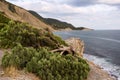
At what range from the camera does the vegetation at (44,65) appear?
19938mm

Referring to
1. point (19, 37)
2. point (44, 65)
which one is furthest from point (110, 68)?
point (44, 65)

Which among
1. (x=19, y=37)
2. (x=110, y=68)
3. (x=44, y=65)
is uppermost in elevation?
(x=19, y=37)

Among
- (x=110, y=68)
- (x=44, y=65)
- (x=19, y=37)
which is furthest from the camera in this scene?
(x=110, y=68)

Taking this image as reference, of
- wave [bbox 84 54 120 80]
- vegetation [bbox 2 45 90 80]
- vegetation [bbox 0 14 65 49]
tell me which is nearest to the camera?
vegetation [bbox 2 45 90 80]

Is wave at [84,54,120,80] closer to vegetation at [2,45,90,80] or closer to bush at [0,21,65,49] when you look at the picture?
bush at [0,21,65,49]

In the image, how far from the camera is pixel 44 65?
20125mm

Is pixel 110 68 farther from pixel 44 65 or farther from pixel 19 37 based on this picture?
pixel 44 65

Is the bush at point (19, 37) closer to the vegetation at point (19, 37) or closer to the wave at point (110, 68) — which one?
the vegetation at point (19, 37)

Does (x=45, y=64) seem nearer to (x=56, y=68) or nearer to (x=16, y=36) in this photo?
(x=56, y=68)

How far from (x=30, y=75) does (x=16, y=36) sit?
1160 centimetres

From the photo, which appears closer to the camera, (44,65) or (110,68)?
(44,65)

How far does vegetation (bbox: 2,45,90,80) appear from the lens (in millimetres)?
19938

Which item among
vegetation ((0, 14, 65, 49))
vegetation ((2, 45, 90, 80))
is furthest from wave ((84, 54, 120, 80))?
vegetation ((2, 45, 90, 80))

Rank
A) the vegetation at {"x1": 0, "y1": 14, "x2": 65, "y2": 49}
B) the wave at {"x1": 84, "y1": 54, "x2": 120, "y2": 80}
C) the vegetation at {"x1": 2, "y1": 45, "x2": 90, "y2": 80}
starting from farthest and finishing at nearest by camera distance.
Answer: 1. the wave at {"x1": 84, "y1": 54, "x2": 120, "y2": 80}
2. the vegetation at {"x1": 0, "y1": 14, "x2": 65, "y2": 49}
3. the vegetation at {"x1": 2, "y1": 45, "x2": 90, "y2": 80}
